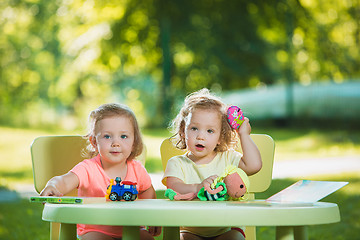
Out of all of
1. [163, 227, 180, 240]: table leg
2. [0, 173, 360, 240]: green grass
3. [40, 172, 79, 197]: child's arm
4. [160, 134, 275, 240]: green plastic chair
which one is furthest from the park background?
[40, 172, 79, 197]: child's arm

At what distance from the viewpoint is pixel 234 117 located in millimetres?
2396

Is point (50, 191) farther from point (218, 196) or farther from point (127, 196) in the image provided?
point (218, 196)

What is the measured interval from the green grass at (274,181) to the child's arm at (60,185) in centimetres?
322

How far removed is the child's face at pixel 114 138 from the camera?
246 centimetres


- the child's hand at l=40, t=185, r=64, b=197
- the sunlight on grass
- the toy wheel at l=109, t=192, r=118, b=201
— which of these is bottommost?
the toy wheel at l=109, t=192, r=118, b=201

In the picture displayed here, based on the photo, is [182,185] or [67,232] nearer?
[67,232]

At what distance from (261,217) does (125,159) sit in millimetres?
976

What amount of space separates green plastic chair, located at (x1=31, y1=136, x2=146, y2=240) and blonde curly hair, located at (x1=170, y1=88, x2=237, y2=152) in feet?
0.90

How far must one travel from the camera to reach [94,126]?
2541mm

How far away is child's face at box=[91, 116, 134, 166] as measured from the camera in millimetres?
2459

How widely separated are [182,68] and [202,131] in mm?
A: 17539

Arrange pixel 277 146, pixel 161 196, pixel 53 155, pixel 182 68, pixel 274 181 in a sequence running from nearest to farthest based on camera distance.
Answer: pixel 53 155 → pixel 161 196 → pixel 274 181 → pixel 277 146 → pixel 182 68

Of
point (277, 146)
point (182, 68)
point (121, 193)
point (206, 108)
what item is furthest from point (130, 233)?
point (182, 68)

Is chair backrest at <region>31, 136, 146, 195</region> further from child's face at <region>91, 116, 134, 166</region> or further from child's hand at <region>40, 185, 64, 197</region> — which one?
child's hand at <region>40, 185, 64, 197</region>
